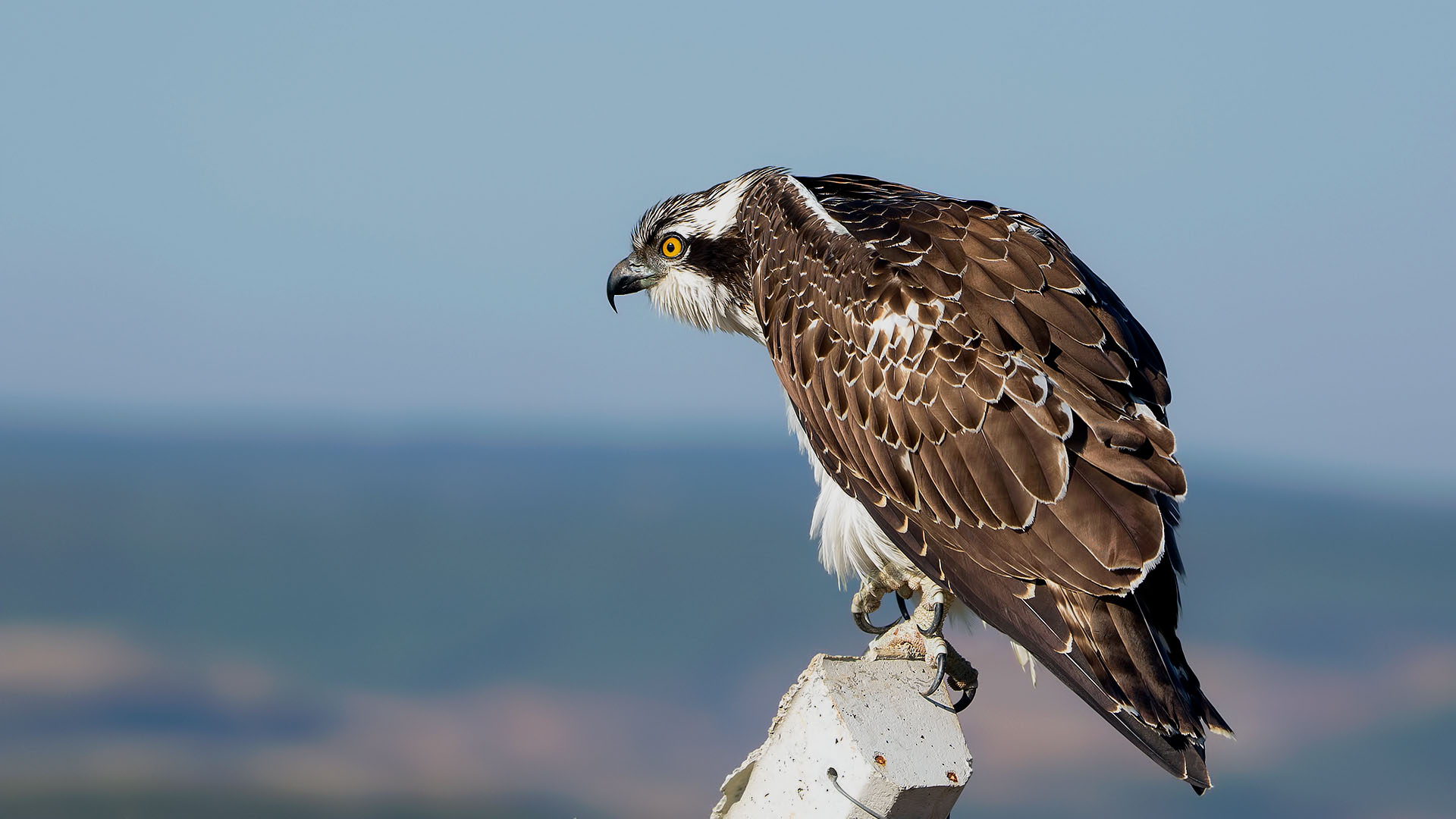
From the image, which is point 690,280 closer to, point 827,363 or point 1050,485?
point 827,363

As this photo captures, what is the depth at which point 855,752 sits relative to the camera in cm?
340

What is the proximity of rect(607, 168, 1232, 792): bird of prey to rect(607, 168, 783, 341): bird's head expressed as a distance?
0.31 meters

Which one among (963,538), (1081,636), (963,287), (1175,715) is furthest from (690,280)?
(1175,715)

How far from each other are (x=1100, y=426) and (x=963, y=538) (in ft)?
2.09

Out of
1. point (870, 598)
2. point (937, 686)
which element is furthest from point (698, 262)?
point (937, 686)

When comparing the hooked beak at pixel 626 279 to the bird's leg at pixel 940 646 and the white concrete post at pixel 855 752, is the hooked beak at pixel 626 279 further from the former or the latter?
the white concrete post at pixel 855 752

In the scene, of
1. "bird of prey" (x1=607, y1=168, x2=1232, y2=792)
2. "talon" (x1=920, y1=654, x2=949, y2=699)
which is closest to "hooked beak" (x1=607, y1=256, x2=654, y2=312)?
"bird of prey" (x1=607, y1=168, x2=1232, y2=792)

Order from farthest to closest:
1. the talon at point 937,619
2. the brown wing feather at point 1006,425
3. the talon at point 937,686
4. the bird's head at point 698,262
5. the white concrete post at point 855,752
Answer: the bird's head at point 698,262
the talon at point 937,619
the brown wing feather at point 1006,425
the talon at point 937,686
the white concrete post at point 855,752

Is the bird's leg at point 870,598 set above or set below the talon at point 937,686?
above

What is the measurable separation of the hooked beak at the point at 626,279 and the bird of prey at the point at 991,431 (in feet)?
3.53

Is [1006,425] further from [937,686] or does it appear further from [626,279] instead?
[626,279]

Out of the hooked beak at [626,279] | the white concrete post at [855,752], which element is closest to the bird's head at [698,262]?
the hooked beak at [626,279]

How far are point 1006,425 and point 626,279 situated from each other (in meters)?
2.85

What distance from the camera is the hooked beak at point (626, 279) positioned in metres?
6.57
